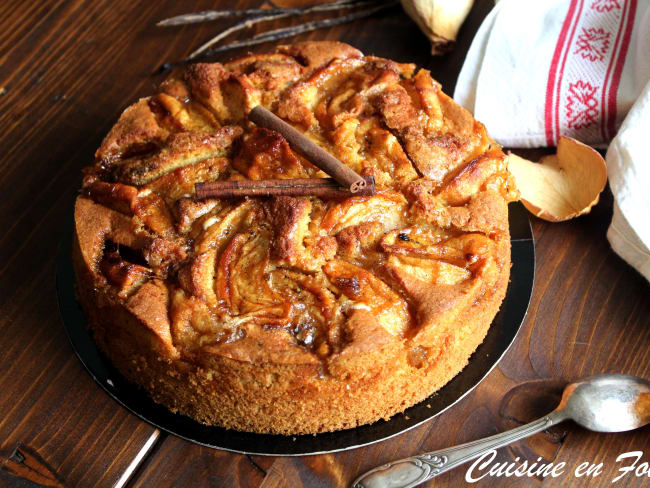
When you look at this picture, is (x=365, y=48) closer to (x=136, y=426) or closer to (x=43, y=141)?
(x=43, y=141)

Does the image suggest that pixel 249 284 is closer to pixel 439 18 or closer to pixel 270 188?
pixel 270 188

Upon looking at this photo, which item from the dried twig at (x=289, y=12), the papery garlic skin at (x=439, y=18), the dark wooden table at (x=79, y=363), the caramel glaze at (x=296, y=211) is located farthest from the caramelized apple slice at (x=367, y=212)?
the dried twig at (x=289, y=12)

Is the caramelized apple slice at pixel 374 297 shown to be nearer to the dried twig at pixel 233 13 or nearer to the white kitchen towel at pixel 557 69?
the white kitchen towel at pixel 557 69

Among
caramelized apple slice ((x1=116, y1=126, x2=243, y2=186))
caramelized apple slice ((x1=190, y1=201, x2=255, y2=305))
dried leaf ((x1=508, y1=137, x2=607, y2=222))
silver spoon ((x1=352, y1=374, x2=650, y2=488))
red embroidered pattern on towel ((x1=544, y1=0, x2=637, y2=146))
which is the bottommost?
silver spoon ((x1=352, y1=374, x2=650, y2=488))

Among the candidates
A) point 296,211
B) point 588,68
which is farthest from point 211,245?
point 588,68

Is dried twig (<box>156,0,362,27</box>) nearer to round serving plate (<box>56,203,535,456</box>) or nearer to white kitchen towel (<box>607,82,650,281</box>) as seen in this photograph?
round serving plate (<box>56,203,535,456</box>)

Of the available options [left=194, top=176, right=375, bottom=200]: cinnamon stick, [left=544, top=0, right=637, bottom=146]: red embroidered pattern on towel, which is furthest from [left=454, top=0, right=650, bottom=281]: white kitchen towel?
[left=194, top=176, right=375, bottom=200]: cinnamon stick

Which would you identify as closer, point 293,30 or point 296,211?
point 296,211
